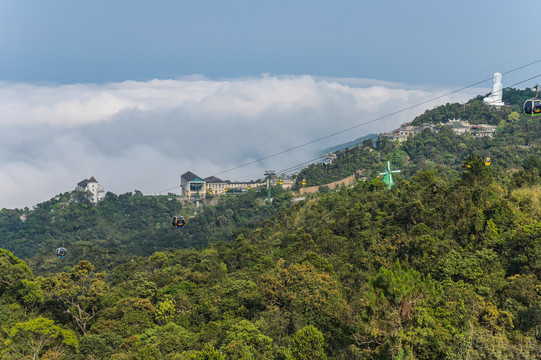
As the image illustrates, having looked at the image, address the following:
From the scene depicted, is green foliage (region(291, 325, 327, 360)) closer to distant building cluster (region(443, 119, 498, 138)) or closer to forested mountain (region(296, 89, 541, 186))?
forested mountain (region(296, 89, 541, 186))

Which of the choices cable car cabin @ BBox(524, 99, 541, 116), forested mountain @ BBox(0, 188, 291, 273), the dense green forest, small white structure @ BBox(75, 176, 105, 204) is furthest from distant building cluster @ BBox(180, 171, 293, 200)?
cable car cabin @ BBox(524, 99, 541, 116)

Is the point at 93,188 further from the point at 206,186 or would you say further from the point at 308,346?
the point at 308,346

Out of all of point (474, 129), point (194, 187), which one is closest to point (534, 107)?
point (474, 129)

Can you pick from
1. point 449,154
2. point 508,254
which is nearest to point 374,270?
point 508,254

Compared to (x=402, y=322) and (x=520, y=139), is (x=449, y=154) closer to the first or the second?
(x=520, y=139)

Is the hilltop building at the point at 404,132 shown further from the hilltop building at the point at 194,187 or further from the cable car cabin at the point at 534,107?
the cable car cabin at the point at 534,107

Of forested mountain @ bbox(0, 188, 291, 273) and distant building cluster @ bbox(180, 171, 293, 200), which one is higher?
distant building cluster @ bbox(180, 171, 293, 200)
